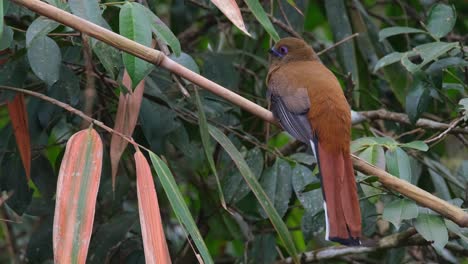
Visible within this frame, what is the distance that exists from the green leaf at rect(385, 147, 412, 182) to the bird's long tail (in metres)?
0.14

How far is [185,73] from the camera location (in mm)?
2568

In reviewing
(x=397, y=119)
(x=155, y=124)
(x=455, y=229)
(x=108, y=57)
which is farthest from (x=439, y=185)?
(x=108, y=57)

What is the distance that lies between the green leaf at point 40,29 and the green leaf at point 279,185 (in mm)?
1310

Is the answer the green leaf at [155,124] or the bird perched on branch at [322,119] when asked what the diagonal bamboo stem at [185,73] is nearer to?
the bird perched on branch at [322,119]

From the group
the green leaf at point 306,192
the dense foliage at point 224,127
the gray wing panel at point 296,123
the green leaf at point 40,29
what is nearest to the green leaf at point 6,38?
the dense foliage at point 224,127

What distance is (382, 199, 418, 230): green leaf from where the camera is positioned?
2.73 m

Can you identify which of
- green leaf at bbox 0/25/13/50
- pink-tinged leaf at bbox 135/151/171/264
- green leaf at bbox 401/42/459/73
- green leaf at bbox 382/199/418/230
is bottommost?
green leaf at bbox 382/199/418/230

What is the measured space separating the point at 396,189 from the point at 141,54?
0.93 m

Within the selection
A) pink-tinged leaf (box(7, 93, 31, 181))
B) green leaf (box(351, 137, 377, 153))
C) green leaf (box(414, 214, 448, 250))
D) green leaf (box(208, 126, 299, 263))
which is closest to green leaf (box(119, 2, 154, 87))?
green leaf (box(208, 126, 299, 263))

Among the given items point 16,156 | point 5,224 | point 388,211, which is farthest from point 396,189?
point 5,224

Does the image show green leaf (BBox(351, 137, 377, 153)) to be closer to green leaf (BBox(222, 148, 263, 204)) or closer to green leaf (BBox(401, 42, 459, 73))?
green leaf (BBox(401, 42, 459, 73))

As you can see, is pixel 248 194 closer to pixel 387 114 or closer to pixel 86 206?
pixel 387 114

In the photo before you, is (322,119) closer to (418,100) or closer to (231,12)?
(418,100)

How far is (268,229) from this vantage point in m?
4.09
